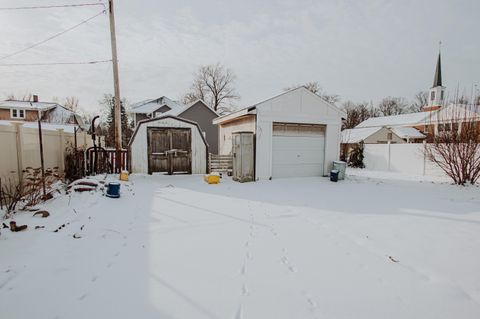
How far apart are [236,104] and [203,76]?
6341 mm

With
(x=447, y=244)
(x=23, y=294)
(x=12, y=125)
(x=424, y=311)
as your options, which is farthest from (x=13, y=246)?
(x=447, y=244)

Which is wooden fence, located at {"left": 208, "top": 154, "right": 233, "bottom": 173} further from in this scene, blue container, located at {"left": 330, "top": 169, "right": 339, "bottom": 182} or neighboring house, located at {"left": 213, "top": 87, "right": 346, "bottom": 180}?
blue container, located at {"left": 330, "top": 169, "right": 339, "bottom": 182}

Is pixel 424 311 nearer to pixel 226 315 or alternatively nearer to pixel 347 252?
pixel 347 252

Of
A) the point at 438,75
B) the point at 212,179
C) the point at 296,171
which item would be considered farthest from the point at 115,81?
the point at 438,75

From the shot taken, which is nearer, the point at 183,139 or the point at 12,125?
the point at 12,125

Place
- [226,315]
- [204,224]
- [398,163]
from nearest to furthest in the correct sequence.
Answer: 1. [226,315]
2. [204,224]
3. [398,163]

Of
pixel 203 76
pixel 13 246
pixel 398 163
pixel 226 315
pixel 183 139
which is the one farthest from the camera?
pixel 203 76

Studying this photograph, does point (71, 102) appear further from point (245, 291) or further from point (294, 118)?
point (245, 291)

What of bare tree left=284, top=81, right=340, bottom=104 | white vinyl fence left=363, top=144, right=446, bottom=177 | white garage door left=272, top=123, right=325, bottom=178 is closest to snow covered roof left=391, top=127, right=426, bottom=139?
white vinyl fence left=363, top=144, right=446, bottom=177

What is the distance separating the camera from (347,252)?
3402 millimetres

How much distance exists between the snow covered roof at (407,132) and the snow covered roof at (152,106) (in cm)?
2209

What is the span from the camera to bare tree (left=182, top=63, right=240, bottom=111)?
3569 centimetres

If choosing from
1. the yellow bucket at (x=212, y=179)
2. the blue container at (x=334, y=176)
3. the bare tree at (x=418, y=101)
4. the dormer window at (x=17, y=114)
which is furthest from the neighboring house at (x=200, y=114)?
the bare tree at (x=418, y=101)

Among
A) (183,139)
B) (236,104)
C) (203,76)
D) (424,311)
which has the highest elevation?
(203,76)
